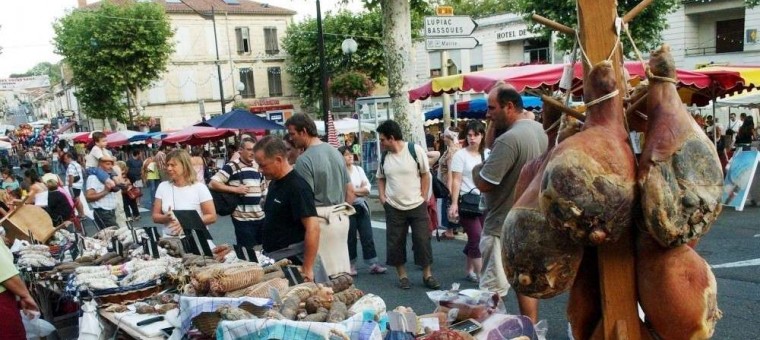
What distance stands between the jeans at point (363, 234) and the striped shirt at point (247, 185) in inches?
42.6

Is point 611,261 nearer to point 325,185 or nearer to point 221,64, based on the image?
point 325,185

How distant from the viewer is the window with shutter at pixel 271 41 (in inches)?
1924

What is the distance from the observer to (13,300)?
12.2 ft

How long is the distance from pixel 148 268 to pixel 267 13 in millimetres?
46807

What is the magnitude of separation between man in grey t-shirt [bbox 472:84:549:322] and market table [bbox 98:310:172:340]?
85.1 inches

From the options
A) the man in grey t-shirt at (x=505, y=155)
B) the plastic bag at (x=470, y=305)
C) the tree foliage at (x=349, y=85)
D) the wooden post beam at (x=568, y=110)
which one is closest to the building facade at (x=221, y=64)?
the tree foliage at (x=349, y=85)

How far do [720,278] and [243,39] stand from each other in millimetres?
46212

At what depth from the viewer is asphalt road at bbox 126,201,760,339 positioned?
15.7ft

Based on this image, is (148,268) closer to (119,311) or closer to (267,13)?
(119,311)

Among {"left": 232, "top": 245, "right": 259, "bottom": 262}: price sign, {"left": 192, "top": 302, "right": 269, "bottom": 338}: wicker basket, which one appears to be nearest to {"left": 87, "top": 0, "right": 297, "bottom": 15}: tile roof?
{"left": 232, "top": 245, "right": 259, "bottom": 262}: price sign

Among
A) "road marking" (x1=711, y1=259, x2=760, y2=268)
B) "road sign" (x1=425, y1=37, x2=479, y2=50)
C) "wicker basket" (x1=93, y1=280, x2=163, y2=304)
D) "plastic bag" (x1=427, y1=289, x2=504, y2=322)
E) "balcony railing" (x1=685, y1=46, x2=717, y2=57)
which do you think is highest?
"balcony railing" (x1=685, y1=46, x2=717, y2=57)

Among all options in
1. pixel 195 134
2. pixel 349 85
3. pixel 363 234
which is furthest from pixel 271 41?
pixel 363 234

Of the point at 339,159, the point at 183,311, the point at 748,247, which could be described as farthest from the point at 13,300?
the point at 748,247

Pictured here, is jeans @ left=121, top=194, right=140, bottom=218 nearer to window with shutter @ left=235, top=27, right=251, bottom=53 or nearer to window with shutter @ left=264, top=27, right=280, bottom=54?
window with shutter @ left=235, top=27, right=251, bottom=53
